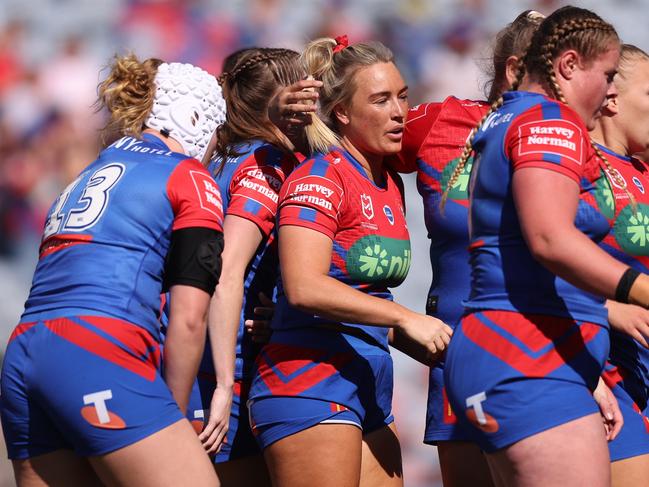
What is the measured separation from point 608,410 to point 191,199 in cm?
122

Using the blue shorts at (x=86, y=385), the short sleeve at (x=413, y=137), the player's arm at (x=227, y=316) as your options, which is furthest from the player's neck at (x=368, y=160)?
the blue shorts at (x=86, y=385)

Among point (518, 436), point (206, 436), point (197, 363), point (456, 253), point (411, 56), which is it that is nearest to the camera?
point (518, 436)

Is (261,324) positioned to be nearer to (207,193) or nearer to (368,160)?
(368,160)

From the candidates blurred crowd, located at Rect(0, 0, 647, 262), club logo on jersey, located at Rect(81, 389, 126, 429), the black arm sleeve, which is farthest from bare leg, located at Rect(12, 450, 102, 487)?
blurred crowd, located at Rect(0, 0, 647, 262)

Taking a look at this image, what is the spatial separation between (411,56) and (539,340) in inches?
145

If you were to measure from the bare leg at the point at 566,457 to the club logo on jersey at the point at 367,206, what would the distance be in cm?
103

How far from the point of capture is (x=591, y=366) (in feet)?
7.57

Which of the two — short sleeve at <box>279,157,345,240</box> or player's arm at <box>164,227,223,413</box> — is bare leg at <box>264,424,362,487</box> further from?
short sleeve at <box>279,157,345,240</box>

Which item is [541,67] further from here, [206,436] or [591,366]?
[206,436]

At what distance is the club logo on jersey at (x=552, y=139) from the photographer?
2.23 metres

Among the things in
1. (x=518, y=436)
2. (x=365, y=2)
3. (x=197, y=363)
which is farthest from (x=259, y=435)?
(x=365, y=2)

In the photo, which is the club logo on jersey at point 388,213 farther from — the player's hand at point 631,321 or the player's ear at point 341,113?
the player's hand at point 631,321

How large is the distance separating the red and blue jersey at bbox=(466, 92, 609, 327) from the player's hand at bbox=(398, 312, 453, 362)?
1.10 ft

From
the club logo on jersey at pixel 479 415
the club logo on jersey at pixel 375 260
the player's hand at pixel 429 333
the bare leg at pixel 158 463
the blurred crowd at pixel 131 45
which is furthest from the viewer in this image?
the blurred crowd at pixel 131 45
